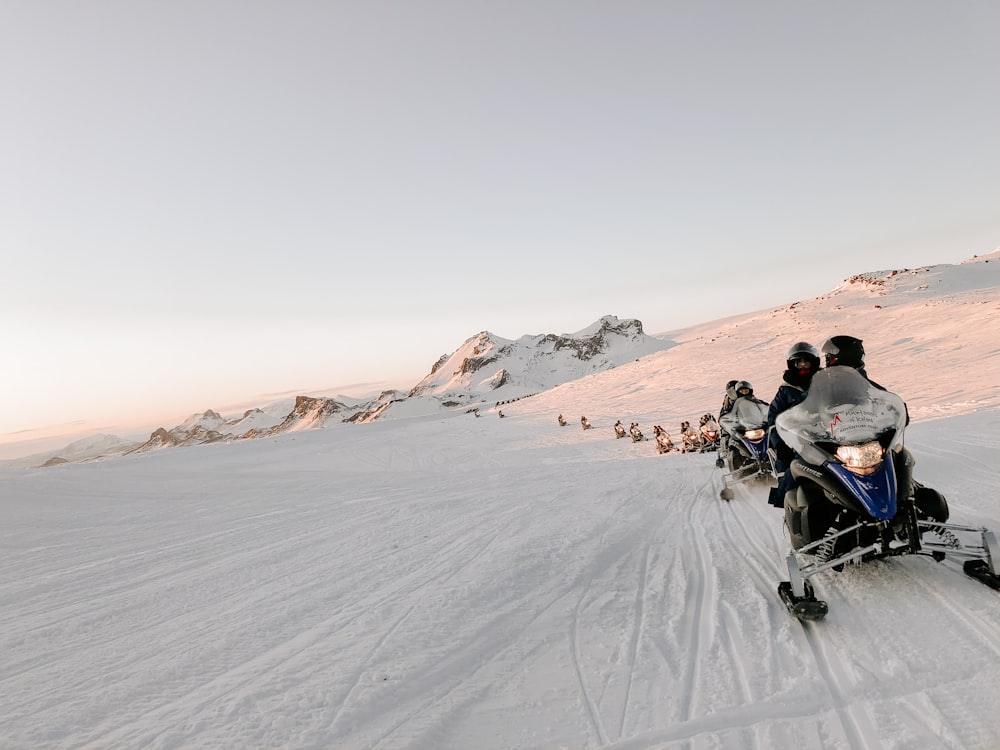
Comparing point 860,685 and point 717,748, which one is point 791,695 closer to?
point 860,685

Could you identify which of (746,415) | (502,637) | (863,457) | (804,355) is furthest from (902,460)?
(746,415)

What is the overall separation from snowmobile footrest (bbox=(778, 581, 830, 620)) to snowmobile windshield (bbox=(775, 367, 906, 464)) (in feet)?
3.26

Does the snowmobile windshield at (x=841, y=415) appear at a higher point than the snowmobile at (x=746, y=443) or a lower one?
higher

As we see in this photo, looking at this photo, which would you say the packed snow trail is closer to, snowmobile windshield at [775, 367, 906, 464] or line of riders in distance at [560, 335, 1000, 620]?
line of riders in distance at [560, 335, 1000, 620]

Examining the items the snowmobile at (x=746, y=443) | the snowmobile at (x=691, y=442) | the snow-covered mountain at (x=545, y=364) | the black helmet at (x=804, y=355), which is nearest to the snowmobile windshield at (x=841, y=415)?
the black helmet at (x=804, y=355)

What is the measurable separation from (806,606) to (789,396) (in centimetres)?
299

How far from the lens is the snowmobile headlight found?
141 inches

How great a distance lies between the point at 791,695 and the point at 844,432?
1.87 metres

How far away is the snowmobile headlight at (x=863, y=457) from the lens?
3590 millimetres

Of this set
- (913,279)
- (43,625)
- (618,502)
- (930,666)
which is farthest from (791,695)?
(913,279)

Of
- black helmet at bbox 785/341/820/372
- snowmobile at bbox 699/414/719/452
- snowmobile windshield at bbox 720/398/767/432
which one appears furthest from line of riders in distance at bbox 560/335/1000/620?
snowmobile at bbox 699/414/719/452

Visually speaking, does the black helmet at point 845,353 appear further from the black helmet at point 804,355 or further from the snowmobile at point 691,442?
the snowmobile at point 691,442

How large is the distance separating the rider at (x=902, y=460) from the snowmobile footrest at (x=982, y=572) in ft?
1.14

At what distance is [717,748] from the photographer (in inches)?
99.8
